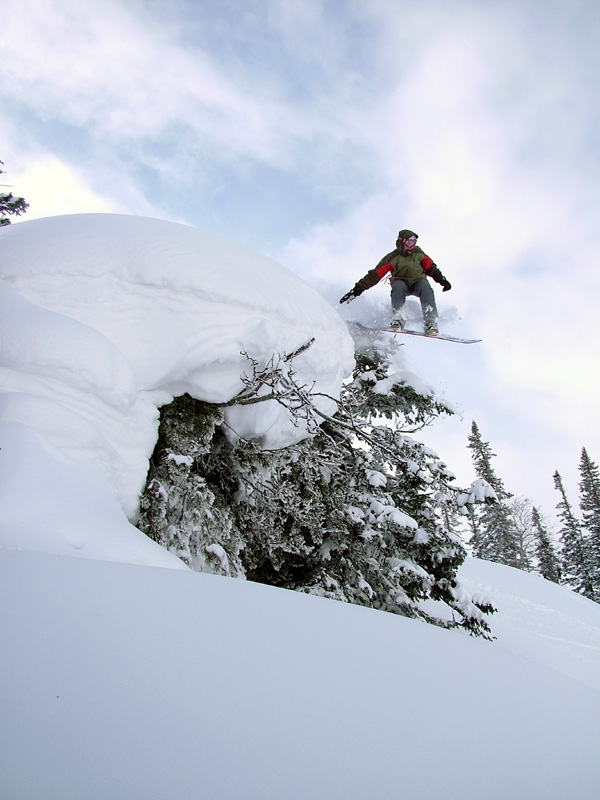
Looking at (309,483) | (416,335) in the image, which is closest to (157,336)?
(309,483)

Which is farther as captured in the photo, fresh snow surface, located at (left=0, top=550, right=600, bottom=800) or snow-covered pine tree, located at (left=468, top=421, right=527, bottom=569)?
snow-covered pine tree, located at (left=468, top=421, right=527, bottom=569)

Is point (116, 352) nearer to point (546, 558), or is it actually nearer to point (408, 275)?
point (408, 275)

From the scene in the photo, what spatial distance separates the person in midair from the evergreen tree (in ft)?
29.5

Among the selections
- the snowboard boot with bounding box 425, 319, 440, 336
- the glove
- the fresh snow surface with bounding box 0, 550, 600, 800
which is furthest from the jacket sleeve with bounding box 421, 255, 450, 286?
the fresh snow surface with bounding box 0, 550, 600, 800

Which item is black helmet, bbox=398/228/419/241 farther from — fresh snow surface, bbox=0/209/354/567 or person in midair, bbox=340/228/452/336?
fresh snow surface, bbox=0/209/354/567

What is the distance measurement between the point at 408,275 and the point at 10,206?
10.0 metres

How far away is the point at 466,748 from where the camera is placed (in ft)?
3.52

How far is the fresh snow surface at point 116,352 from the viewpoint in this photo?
2.54 meters

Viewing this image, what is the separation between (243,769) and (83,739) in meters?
0.32

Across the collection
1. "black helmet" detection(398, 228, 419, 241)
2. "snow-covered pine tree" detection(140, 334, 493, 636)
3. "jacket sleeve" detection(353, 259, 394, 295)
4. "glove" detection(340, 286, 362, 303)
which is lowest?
"snow-covered pine tree" detection(140, 334, 493, 636)

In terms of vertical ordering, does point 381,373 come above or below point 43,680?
above

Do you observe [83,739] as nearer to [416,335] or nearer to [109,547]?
[109,547]

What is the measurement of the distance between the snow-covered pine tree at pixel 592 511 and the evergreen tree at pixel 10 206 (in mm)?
31517

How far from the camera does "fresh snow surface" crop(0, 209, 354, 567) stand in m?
2.54
